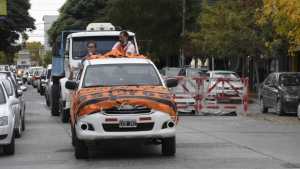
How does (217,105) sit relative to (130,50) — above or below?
below

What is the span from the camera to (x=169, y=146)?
1395 centimetres

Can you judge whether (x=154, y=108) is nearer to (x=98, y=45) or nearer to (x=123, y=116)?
(x=123, y=116)

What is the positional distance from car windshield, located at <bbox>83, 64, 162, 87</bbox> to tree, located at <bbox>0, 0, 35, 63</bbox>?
5427 cm

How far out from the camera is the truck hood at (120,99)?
13172 mm

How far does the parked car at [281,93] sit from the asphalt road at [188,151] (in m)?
5.02

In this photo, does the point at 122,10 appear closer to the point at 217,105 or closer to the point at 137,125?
the point at 217,105

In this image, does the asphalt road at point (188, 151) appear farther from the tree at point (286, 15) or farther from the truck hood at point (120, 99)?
the tree at point (286, 15)

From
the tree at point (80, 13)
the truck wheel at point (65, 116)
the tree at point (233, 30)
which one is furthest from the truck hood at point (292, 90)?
the tree at point (80, 13)

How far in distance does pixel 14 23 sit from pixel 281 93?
1815 inches

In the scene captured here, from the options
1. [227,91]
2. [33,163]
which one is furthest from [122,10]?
[33,163]

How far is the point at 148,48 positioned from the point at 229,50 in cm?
1773

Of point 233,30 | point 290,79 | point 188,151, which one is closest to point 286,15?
point 290,79

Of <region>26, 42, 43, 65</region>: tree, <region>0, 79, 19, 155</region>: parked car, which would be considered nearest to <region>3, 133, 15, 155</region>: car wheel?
<region>0, 79, 19, 155</region>: parked car

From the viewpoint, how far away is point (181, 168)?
1254cm
